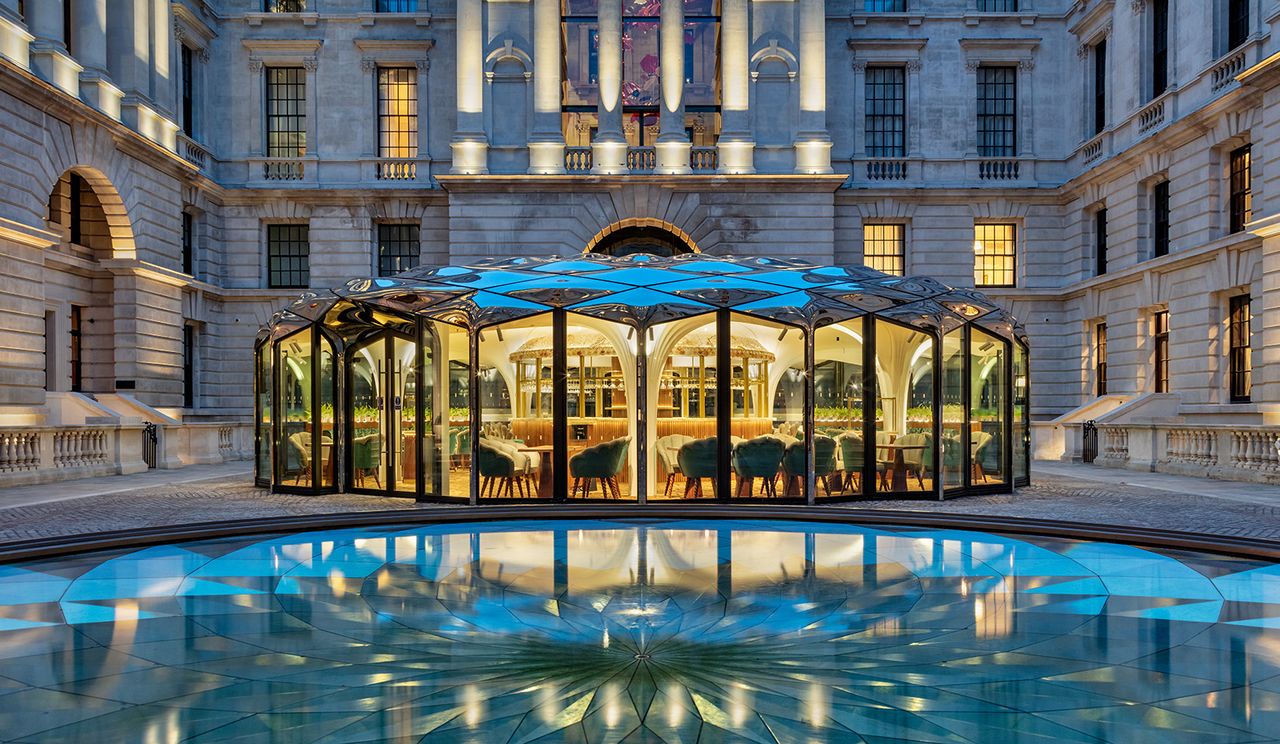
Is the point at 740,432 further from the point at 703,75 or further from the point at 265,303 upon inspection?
the point at 265,303

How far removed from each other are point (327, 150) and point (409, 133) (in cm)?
303

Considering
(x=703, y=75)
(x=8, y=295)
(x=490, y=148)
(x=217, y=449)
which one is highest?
(x=703, y=75)

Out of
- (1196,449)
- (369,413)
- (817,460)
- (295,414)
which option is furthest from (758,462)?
(1196,449)

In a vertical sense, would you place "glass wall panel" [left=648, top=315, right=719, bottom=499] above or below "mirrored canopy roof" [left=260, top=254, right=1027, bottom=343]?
below

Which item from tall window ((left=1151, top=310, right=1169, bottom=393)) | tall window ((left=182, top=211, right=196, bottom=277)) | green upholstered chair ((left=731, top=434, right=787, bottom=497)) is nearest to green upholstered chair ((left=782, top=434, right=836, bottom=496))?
green upholstered chair ((left=731, top=434, right=787, bottom=497))

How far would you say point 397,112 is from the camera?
33.3 meters

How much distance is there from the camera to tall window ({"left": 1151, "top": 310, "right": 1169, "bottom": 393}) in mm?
26797

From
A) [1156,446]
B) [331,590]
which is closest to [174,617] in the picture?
[331,590]

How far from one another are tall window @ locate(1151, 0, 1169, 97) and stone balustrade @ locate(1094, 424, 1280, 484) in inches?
446

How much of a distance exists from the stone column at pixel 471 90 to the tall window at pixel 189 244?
985 centimetres

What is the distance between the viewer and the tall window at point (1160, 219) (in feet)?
88.4

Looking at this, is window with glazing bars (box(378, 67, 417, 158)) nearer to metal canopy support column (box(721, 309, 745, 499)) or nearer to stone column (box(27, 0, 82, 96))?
stone column (box(27, 0, 82, 96))

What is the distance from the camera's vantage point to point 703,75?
3117 centimetres

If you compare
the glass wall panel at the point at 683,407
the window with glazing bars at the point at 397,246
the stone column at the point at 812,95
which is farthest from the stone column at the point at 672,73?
the glass wall panel at the point at 683,407
